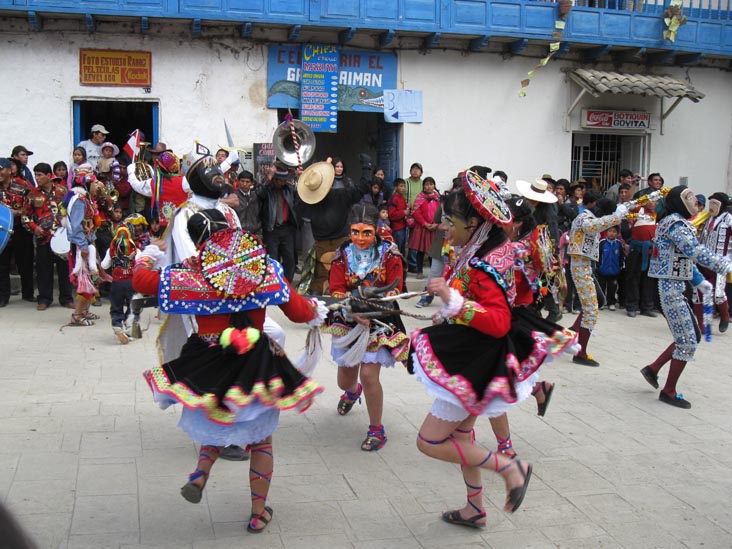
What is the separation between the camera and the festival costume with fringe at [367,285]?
565 cm

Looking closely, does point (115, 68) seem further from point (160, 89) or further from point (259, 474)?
point (259, 474)

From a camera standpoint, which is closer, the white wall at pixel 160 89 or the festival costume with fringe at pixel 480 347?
the festival costume with fringe at pixel 480 347

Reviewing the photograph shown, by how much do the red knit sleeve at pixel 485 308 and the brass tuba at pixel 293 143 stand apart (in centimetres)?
699

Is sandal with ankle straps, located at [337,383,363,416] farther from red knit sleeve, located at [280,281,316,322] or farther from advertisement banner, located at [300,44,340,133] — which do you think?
advertisement banner, located at [300,44,340,133]

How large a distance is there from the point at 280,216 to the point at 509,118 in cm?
607

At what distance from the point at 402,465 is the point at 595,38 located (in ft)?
41.5

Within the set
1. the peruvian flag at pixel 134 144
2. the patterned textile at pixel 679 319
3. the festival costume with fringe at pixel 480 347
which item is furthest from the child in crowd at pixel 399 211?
the festival costume with fringe at pixel 480 347

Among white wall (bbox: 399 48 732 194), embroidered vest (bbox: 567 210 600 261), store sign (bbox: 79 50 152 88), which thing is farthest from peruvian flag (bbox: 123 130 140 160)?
embroidered vest (bbox: 567 210 600 261)

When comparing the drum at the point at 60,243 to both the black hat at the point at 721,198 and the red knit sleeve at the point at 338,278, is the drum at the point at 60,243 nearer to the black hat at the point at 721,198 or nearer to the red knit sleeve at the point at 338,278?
the red knit sleeve at the point at 338,278

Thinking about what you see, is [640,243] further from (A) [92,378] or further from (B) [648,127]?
(A) [92,378]

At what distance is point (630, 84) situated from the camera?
15.6 m

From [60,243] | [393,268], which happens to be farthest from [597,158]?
[393,268]

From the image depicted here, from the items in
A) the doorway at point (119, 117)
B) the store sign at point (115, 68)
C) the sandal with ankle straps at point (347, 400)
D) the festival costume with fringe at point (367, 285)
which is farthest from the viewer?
the doorway at point (119, 117)

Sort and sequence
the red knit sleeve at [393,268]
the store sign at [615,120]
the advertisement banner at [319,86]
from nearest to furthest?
the red knit sleeve at [393,268] → the advertisement banner at [319,86] → the store sign at [615,120]
